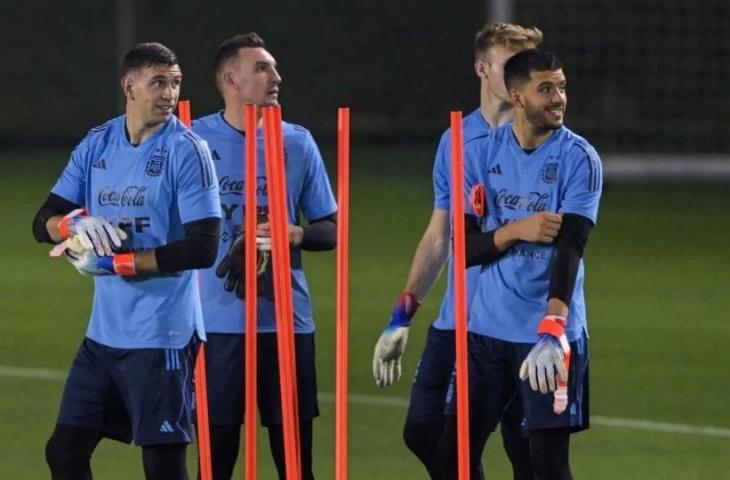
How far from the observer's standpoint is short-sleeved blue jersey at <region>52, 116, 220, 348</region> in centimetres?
625

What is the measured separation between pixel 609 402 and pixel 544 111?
13.4 feet

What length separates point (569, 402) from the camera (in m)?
6.32

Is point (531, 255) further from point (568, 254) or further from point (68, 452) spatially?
point (68, 452)

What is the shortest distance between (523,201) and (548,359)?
2.33 ft

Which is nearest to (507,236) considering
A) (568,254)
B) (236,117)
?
(568,254)

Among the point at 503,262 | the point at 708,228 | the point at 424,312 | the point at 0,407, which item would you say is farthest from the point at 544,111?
the point at 708,228

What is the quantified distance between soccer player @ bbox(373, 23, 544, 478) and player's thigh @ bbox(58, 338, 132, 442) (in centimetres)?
114

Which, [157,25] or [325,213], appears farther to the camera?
[157,25]

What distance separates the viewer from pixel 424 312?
13562 millimetres

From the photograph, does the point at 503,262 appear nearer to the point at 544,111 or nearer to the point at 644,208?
the point at 544,111

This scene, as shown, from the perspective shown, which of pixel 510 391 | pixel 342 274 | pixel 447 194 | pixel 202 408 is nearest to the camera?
pixel 342 274

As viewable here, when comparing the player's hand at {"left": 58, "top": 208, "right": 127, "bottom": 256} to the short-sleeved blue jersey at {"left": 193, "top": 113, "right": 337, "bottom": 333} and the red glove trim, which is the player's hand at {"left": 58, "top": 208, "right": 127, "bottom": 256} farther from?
the red glove trim

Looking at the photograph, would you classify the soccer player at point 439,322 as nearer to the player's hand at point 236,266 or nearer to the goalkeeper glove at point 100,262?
the player's hand at point 236,266

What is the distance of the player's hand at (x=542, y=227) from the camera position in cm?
619
